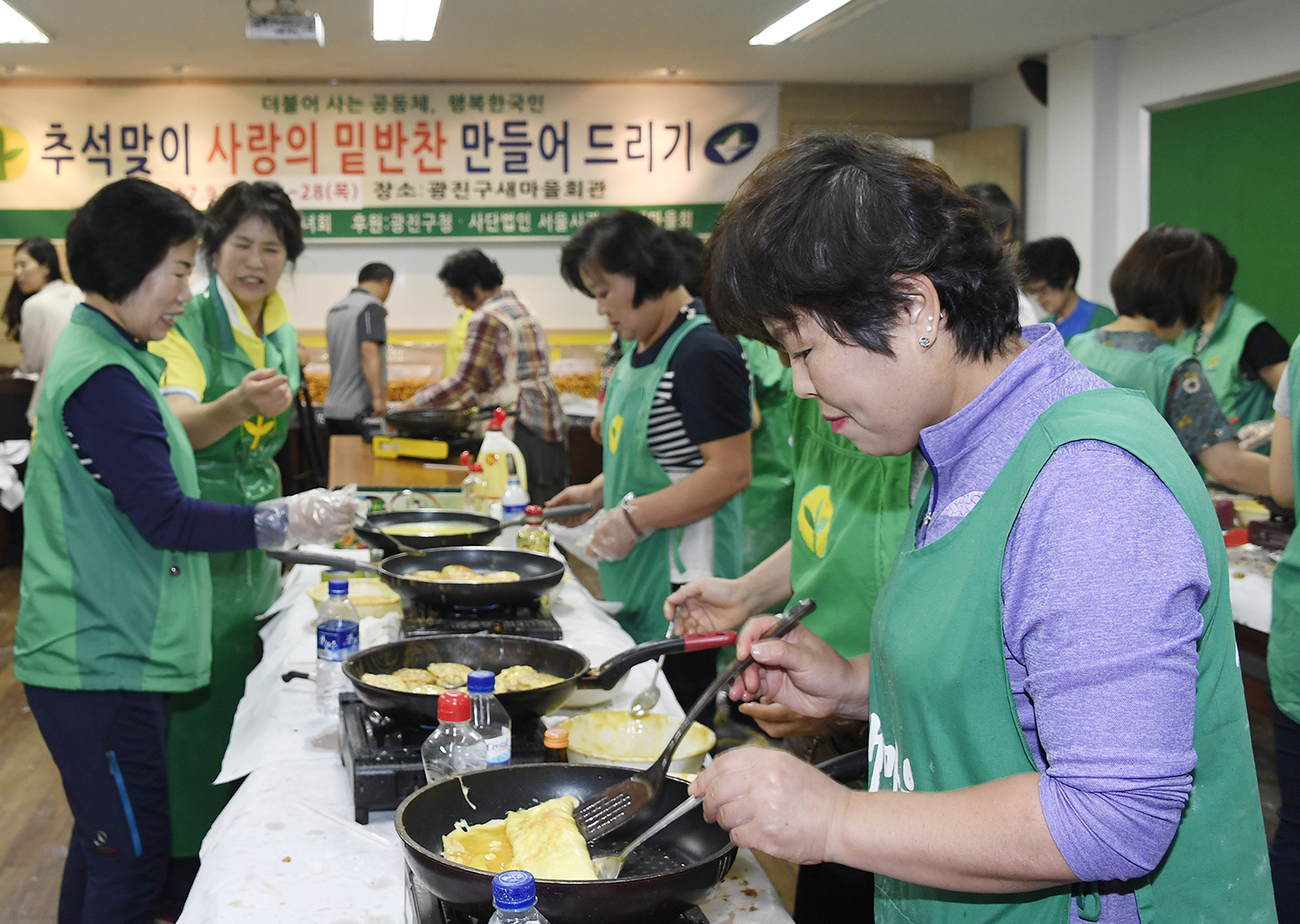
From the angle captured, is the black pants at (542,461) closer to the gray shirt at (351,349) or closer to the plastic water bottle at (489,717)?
the gray shirt at (351,349)

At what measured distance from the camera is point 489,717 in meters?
1.48

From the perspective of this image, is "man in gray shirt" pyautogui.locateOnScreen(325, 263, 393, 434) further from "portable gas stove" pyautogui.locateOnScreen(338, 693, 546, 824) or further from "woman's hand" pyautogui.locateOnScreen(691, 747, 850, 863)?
"woman's hand" pyautogui.locateOnScreen(691, 747, 850, 863)

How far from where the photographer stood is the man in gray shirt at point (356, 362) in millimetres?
7000

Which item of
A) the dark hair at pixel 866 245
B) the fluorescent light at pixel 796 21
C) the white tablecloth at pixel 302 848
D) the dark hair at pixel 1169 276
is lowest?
the white tablecloth at pixel 302 848

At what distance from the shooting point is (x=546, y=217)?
28.3 feet

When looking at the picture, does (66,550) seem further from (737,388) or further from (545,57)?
(545,57)

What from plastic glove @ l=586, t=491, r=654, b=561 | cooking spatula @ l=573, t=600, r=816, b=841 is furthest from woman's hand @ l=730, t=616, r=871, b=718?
plastic glove @ l=586, t=491, r=654, b=561

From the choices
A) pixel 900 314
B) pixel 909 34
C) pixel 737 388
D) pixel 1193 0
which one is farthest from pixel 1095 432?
pixel 909 34

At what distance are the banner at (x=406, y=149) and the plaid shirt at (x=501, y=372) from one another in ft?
10.5

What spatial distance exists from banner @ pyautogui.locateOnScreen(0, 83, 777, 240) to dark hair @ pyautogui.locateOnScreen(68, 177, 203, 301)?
21.2 feet

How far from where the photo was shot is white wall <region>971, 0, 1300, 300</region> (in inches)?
240

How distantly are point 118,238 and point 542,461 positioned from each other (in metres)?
3.60

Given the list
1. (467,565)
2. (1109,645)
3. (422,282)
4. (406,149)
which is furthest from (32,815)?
(406,149)

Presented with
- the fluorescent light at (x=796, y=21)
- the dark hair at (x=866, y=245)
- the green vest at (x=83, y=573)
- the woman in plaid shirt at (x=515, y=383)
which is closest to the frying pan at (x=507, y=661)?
the green vest at (x=83, y=573)
